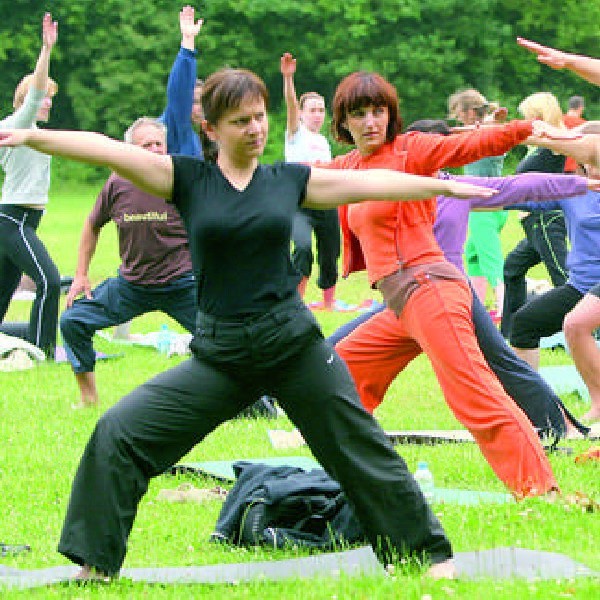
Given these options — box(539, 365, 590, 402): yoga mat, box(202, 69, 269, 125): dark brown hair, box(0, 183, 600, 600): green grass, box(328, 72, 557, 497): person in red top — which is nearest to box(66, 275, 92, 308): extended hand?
box(0, 183, 600, 600): green grass

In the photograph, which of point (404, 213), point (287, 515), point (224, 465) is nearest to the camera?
point (287, 515)

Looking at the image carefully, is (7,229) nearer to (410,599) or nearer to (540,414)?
→ (540,414)

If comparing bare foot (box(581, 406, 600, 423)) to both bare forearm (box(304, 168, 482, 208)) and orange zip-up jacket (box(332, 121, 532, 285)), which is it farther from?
bare forearm (box(304, 168, 482, 208))

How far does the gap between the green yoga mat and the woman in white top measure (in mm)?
5012

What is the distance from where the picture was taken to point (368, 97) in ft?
23.1

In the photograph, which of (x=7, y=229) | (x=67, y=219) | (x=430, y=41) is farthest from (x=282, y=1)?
(x=7, y=229)

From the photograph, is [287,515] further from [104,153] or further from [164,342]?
[164,342]

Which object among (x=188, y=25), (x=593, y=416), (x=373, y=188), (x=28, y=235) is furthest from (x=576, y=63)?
(x=28, y=235)

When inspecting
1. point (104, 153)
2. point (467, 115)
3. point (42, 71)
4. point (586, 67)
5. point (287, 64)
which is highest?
point (586, 67)

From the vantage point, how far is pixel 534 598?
493 cm

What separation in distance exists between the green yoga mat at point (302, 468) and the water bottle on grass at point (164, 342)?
17.3ft

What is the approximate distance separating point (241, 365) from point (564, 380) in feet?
19.0

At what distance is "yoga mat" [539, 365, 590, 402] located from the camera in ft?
34.1

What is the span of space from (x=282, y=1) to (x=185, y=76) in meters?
39.0
